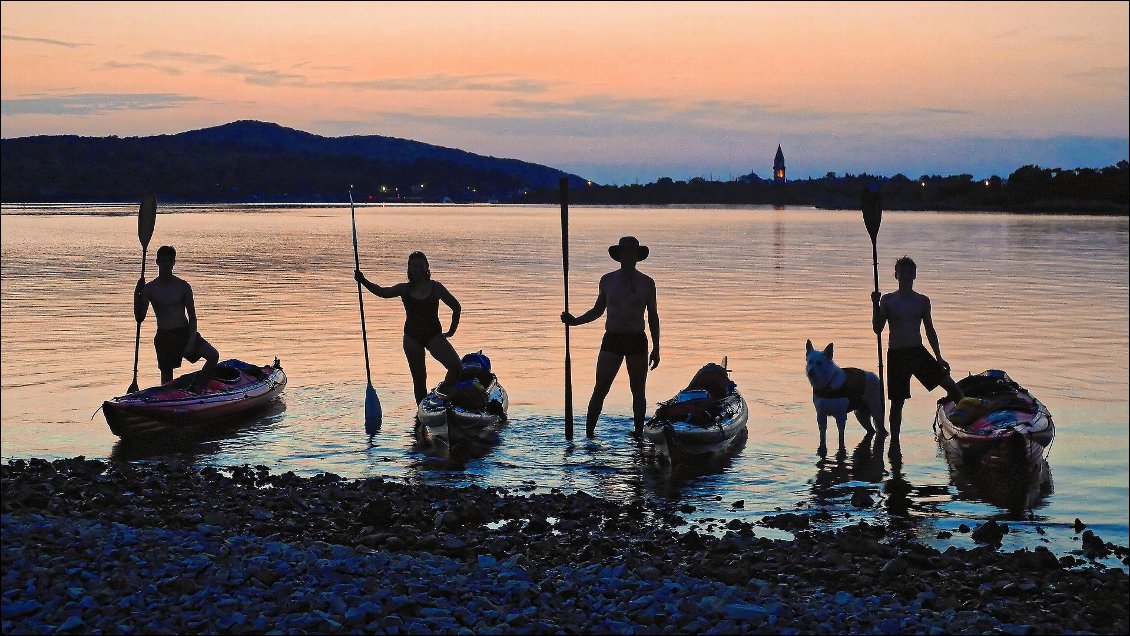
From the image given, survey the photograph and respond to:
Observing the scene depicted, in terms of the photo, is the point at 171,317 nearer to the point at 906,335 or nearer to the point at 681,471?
the point at 681,471

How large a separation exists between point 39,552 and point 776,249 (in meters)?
70.1

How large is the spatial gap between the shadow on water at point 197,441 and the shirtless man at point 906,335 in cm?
874

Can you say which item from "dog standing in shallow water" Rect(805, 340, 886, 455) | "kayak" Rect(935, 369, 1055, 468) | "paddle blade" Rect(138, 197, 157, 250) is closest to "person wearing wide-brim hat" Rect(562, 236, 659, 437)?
"dog standing in shallow water" Rect(805, 340, 886, 455)

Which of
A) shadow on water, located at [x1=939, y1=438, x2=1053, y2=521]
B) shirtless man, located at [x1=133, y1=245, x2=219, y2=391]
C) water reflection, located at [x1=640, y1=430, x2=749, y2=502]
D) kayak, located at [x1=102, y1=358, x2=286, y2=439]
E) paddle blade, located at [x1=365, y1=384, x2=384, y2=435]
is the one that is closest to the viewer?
shadow on water, located at [x1=939, y1=438, x2=1053, y2=521]

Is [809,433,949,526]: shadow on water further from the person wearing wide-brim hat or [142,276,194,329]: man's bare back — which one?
[142,276,194,329]: man's bare back

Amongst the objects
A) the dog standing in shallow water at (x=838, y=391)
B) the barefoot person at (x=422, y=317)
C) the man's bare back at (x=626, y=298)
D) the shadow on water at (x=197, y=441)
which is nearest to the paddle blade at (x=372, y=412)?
the barefoot person at (x=422, y=317)

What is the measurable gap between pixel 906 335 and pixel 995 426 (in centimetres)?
167

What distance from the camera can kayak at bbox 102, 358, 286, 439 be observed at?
642 inches

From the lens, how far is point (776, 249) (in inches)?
3027

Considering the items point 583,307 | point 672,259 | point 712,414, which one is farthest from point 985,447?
point 672,259

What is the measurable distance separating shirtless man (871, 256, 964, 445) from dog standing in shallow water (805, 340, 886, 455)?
59 cm

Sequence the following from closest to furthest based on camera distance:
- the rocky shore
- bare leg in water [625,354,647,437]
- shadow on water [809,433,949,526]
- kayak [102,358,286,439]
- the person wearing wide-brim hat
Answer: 1. the rocky shore
2. shadow on water [809,433,949,526]
3. the person wearing wide-brim hat
4. bare leg in water [625,354,647,437]
5. kayak [102,358,286,439]

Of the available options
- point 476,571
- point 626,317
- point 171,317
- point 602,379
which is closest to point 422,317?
point 602,379

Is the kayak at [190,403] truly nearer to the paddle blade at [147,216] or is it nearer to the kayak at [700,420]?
the paddle blade at [147,216]
